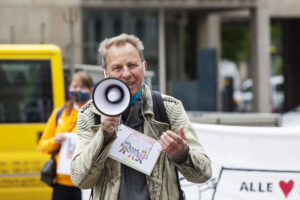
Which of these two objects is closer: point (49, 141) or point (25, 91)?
point (49, 141)

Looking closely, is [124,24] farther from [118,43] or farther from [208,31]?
[118,43]

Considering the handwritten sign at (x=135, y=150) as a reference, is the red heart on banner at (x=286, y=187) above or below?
below

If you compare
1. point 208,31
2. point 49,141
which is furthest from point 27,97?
point 208,31

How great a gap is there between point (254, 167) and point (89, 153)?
2.39 meters

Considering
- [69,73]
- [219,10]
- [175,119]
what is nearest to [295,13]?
[219,10]

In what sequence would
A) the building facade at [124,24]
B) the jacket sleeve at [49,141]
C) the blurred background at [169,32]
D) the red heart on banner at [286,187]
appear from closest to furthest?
the red heart on banner at [286,187] → the jacket sleeve at [49,141] → the blurred background at [169,32] → the building facade at [124,24]

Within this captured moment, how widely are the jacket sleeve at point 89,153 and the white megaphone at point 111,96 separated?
0.11 metres

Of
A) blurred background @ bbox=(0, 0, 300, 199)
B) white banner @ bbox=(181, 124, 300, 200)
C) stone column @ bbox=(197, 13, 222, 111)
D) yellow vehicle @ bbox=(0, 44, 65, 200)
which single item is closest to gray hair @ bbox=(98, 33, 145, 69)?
white banner @ bbox=(181, 124, 300, 200)

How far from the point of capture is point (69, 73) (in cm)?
834

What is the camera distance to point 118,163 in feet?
9.49

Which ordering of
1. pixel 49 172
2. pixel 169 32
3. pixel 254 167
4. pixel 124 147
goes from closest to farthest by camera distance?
pixel 124 147, pixel 254 167, pixel 49 172, pixel 169 32

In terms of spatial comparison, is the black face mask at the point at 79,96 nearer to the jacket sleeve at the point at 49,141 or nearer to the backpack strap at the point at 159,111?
the jacket sleeve at the point at 49,141

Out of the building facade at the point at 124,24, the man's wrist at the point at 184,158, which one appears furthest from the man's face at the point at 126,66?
the building facade at the point at 124,24

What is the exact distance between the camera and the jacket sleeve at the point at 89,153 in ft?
9.07
